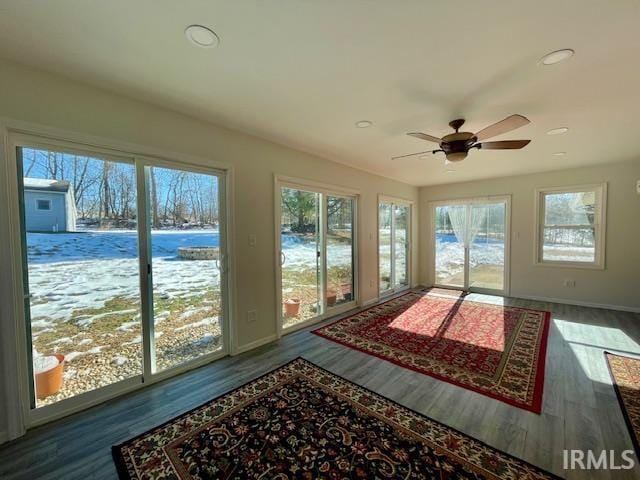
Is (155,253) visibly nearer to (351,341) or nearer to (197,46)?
(197,46)

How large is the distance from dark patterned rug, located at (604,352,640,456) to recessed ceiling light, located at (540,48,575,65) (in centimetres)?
253

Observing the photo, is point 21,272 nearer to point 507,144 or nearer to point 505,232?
point 507,144

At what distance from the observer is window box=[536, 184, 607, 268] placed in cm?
454

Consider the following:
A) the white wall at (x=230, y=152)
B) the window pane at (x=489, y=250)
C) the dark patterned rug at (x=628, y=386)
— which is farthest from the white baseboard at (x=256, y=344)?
the window pane at (x=489, y=250)

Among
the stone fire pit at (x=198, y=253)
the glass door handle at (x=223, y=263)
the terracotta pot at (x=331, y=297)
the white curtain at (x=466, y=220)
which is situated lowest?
the terracotta pot at (x=331, y=297)

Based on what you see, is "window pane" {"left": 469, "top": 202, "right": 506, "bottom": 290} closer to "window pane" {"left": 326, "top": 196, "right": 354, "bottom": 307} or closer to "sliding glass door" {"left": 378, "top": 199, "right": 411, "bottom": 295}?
"sliding glass door" {"left": 378, "top": 199, "right": 411, "bottom": 295}

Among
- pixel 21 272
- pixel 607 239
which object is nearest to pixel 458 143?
pixel 21 272

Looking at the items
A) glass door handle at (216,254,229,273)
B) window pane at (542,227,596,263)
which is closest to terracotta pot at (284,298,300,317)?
glass door handle at (216,254,229,273)

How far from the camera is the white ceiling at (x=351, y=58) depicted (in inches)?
53.5

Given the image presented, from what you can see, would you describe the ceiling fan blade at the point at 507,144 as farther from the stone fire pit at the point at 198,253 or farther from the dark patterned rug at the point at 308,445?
the stone fire pit at the point at 198,253

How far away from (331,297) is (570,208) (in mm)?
4707

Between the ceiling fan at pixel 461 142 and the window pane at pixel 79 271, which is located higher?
the ceiling fan at pixel 461 142

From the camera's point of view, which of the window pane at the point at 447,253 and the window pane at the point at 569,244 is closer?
the window pane at the point at 569,244

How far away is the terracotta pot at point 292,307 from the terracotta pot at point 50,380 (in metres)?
2.20
